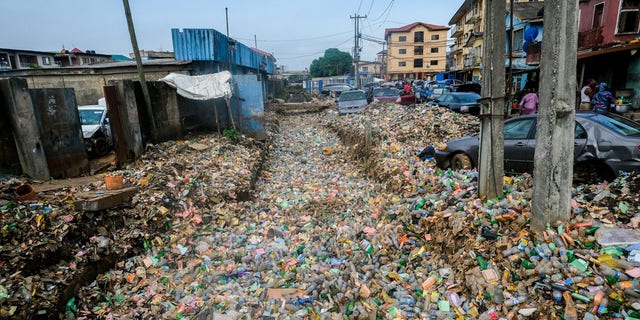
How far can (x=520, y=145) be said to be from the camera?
6.41m

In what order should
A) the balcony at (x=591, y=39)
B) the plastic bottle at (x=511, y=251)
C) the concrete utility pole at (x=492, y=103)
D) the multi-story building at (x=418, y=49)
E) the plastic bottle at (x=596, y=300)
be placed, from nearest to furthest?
the plastic bottle at (x=596, y=300)
the plastic bottle at (x=511, y=251)
the concrete utility pole at (x=492, y=103)
the balcony at (x=591, y=39)
the multi-story building at (x=418, y=49)

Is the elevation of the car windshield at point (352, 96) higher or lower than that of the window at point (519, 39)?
lower

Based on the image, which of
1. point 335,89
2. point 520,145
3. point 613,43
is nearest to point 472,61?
point 335,89

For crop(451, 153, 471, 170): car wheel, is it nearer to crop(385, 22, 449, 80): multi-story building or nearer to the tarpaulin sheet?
the tarpaulin sheet

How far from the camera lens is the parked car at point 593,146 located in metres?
5.27

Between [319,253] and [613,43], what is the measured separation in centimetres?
1874

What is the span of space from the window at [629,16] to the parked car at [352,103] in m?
12.6

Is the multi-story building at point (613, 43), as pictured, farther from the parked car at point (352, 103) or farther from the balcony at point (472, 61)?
the balcony at point (472, 61)

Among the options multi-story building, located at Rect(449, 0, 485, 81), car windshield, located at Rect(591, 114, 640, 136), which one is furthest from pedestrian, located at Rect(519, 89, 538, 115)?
multi-story building, located at Rect(449, 0, 485, 81)

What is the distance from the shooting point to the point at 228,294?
4211 millimetres

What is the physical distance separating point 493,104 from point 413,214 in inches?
76.5

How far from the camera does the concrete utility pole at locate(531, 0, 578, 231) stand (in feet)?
10.7

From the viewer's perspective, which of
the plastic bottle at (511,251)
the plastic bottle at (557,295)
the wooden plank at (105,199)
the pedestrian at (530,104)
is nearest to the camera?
the plastic bottle at (557,295)

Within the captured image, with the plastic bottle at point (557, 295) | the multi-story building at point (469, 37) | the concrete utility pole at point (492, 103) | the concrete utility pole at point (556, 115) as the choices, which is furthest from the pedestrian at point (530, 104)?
the multi-story building at point (469, 37)
